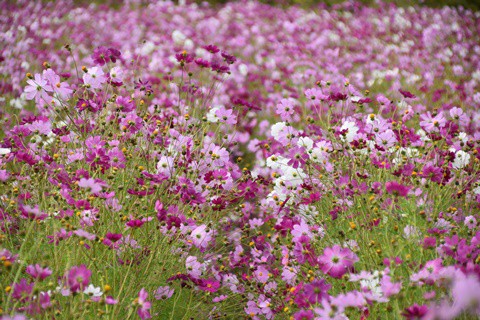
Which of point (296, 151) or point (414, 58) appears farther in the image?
point (414, 58)

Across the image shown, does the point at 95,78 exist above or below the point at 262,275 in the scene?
above

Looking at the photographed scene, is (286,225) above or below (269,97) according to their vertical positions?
above

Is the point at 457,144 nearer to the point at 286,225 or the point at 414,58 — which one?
the point at 286,225

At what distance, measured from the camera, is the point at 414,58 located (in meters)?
6.43

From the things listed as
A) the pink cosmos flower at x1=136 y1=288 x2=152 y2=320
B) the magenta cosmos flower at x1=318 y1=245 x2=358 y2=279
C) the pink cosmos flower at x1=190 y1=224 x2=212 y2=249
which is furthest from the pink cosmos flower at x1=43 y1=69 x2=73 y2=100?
the magenta cosmos flower at x1=318 y1=245 x2=358 y2=279

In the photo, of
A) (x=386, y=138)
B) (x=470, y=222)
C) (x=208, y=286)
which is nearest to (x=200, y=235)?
(x=208, y=286)

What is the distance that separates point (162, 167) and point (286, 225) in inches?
23.0

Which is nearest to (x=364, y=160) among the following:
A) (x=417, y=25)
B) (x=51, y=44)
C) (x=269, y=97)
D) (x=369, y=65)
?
(x=269, y=97)

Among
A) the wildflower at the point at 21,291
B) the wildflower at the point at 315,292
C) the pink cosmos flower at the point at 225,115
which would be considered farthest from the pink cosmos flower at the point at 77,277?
the pink cosmos flower at the point at 225,115

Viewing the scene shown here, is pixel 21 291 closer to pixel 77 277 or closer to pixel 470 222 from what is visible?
pixel 77 277

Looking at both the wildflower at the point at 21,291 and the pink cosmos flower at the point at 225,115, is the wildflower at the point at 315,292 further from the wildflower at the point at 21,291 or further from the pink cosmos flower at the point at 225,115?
the pink cosmos flower at the point at 225,115

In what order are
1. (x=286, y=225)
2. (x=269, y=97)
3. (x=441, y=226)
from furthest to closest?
(x=269, y=97)
(x=286, y=225)
(x=441, y=226)

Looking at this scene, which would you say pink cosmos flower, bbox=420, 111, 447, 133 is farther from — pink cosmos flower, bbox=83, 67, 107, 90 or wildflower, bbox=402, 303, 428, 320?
pink cosmos flower, bbox=83, 67, 107, 90

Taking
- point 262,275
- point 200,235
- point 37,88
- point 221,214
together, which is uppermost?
point 37,88
